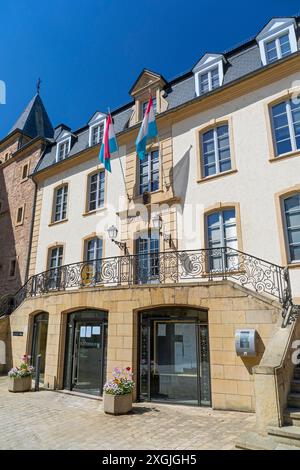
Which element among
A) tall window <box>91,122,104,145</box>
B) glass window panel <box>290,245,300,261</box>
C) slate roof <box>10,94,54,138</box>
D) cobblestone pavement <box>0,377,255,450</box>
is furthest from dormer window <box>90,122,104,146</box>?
cobblestone pavement <box>0,377,255,450</box>

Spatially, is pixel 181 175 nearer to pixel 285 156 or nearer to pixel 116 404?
pixel 285 156

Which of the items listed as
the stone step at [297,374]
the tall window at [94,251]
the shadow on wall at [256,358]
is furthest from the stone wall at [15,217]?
the stone step at [297,374]

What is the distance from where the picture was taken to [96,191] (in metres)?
15.3

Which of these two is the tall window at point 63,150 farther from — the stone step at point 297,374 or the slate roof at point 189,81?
the stone step at point 297,374

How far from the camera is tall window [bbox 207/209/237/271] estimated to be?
10.6 meters

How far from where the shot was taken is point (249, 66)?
1215 centimetres

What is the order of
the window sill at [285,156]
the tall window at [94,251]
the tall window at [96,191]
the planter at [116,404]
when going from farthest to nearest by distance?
the tall window at [96,191] → the tall window at [94,251] → the window sill at [285,156] → the planter at [116,404]

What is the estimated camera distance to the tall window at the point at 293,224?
9594 millimetres

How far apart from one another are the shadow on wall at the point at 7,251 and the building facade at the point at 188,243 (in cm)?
272

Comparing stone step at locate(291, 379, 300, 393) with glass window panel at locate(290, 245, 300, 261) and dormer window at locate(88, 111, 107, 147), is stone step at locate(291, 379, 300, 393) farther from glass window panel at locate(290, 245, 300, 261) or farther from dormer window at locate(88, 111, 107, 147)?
dormer window at locate(88, 111, 107, 147)

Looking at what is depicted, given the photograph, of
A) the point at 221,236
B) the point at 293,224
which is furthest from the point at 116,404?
the point at 293,224

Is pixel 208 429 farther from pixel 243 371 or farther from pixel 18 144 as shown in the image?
pixel 18 144
